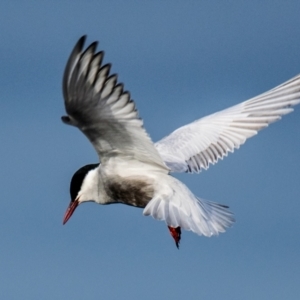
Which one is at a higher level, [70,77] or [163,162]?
[70,77]

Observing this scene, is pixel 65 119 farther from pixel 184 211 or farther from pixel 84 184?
pixel 84 184

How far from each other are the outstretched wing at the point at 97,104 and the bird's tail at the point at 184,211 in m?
0.47

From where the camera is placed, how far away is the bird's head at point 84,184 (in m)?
9.56

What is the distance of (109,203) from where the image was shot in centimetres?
963

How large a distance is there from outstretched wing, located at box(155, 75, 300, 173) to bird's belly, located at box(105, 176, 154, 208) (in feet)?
2.37

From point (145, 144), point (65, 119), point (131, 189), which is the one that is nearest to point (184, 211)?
point (145, 144)

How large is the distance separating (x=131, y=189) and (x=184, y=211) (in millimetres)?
834

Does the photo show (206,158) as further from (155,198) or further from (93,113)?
(93,113)

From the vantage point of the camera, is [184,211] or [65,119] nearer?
[65,119]

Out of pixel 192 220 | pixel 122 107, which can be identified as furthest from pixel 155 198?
pixel 122 107

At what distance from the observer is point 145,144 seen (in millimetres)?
8891

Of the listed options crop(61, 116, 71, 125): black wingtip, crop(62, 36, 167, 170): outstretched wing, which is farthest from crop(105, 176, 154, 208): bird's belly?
crop(61, 116, 71, 125): black wingtip

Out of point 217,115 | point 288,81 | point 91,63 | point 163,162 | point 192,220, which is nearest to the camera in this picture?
point 91,63

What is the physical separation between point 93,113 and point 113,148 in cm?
75
